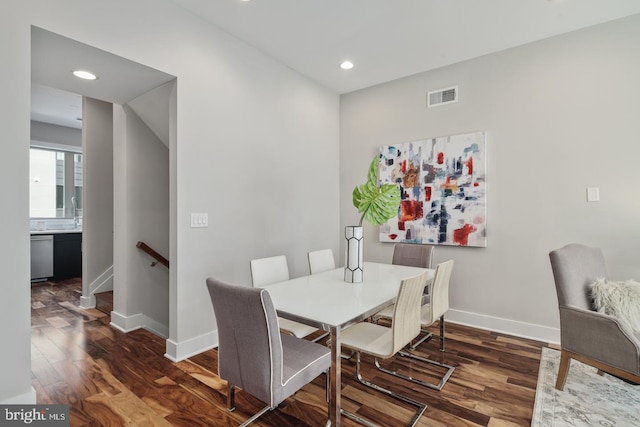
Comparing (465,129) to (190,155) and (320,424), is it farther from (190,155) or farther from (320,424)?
(320,424)

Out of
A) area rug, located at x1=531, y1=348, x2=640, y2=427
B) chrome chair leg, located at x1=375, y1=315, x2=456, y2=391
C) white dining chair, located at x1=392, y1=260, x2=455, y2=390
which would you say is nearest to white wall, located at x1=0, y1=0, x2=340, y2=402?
chrome chair leg, located at x1=375, y1=315, x2=456, y2=391

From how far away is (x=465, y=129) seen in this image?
11.3 ft

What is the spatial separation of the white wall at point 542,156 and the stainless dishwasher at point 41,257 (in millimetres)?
6228

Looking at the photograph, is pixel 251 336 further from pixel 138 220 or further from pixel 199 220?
pixel 138 220

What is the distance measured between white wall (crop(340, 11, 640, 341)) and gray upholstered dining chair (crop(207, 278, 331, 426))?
2443 mm

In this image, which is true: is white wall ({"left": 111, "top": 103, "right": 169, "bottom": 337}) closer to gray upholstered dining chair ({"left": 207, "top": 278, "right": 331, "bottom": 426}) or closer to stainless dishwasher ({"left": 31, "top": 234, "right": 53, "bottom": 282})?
gray upholstered dining chair ({"left": 207, "top": 278, "right": 331, "bottom": 426})

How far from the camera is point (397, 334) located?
177 centimetres

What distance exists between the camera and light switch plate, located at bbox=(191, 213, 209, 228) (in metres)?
2.70

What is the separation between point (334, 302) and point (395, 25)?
2.49 m

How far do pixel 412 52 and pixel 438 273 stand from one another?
7.72ft

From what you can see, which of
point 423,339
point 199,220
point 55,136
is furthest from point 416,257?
point 55,136

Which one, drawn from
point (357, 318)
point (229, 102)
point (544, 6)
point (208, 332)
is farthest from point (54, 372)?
point (544, 6)

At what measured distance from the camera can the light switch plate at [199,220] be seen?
2.70 metres

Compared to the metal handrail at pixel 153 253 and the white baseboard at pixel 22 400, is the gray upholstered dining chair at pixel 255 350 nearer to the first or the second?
the white baseboard at pixel 22 400
